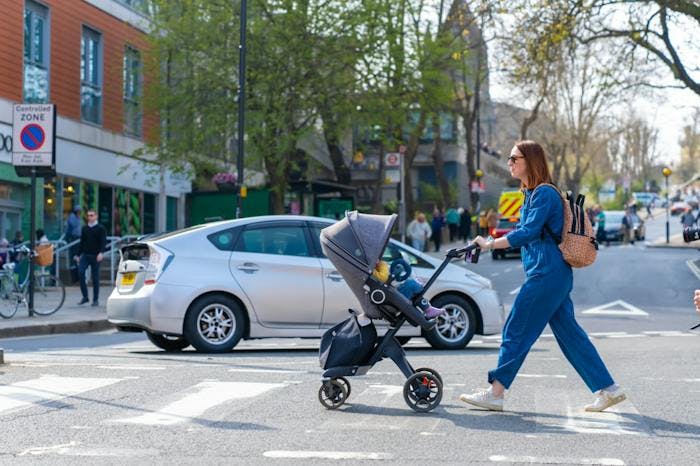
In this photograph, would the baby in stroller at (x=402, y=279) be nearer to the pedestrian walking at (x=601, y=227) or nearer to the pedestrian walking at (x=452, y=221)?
the pedestrian walking at (x=601, y=227)

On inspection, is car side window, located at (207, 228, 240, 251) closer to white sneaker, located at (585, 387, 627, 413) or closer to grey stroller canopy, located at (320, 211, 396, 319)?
grey stroller canopy, located at (320, 211, 396, 319)

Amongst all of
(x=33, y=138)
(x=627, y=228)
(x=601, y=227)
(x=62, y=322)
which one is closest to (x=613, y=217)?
(x=627, y=228)

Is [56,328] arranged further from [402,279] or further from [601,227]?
[601,227]

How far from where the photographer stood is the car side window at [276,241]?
14.7 meters

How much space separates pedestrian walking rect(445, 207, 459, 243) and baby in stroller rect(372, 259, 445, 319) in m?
47.1

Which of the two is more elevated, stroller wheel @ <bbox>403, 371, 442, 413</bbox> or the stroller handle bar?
the stroller handle bar

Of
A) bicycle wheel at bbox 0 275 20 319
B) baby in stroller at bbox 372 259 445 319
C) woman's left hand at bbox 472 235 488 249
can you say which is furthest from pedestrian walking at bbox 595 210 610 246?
woman's left hand at bbox 472 235 488 249

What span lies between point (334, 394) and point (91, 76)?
91.6 ft

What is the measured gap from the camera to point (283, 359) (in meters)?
13.2

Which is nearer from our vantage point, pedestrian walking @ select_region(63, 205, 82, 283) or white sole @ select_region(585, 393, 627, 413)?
white sole @ select_region(585, 393, 627, 413)

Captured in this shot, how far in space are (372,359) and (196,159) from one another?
26768mm

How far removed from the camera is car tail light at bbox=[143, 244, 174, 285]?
14266 millimetres

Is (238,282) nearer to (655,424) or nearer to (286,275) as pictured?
(286,275)

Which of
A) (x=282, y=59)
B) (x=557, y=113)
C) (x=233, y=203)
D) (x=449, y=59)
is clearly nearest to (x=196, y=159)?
(x=233, y=203)
